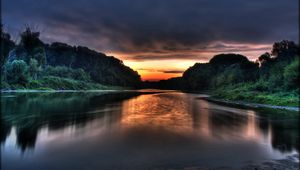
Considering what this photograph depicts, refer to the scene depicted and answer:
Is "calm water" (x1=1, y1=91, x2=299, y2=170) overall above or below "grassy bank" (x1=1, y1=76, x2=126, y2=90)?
below

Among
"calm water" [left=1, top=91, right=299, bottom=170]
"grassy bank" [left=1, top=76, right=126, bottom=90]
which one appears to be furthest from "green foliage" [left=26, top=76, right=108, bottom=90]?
"calm water" [left=1, top=91, right=299, bottom=170]

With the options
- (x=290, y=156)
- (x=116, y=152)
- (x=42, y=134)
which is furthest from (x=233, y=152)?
(x=42, y=134)

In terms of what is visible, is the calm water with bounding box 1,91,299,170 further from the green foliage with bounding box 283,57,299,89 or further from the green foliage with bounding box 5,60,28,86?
the green foliage with bounding box 5,60,28,86

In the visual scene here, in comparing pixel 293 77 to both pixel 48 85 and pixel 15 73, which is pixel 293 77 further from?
pixel 48 85

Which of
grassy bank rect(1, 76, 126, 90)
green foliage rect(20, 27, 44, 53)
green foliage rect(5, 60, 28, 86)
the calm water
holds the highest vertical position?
green foliage rect(20, 27, 44, 53)

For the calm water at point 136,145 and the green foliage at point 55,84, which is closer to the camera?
the calm water at point 136,145

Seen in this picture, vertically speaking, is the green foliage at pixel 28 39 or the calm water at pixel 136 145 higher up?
the green foliage at pixel 28 39

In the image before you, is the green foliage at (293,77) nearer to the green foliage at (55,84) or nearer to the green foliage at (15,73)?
the green foliage at (15,73)

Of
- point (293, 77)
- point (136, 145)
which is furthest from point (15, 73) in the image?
point (136, 145)

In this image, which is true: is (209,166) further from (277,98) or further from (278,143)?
(277,98)

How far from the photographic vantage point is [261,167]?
17453 millimetres

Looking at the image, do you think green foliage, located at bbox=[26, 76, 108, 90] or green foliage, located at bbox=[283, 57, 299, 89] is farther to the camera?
green foliage, located at bbox=[26, 76, 108, 90]

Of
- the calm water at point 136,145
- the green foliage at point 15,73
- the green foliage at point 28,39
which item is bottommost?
the calm water at point 136,145

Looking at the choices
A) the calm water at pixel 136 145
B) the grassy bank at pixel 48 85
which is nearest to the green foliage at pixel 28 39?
the grassy bank at pixel 48 85
